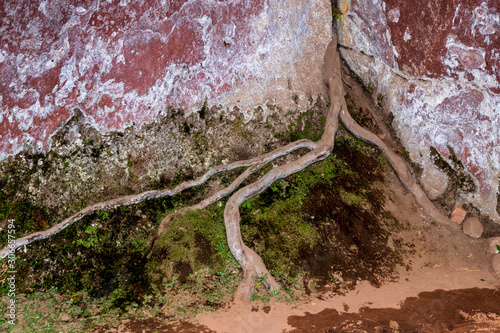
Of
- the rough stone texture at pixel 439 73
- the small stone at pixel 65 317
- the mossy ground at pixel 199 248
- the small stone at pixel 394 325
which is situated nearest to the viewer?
the small stone at pixel 394 325

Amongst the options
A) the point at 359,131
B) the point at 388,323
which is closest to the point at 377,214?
the point at 359,131

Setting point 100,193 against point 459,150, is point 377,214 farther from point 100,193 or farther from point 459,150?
point 100,193

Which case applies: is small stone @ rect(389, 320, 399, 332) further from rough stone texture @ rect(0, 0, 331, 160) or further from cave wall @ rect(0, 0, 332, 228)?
rough stone texture @ rect(0, 0, 331, 160)

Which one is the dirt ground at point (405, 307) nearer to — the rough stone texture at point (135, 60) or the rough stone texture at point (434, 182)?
the rough stone texture at point (434, 182)

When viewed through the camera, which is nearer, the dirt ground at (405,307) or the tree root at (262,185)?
the dirt ground at (405,307)

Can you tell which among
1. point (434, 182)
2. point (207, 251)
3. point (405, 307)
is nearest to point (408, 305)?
point (405, 307)

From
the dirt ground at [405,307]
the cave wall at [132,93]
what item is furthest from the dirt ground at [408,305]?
the cave wall at [132,93]
